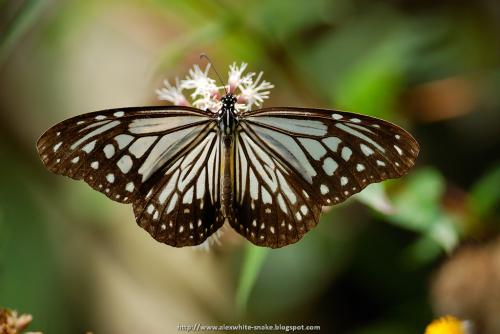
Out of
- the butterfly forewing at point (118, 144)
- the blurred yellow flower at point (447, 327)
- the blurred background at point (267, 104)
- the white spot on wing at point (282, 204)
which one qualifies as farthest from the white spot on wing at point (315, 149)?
the blurred background at point (267, 104)

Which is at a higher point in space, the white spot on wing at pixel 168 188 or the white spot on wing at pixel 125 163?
the white spot on wing at pixel 125 163

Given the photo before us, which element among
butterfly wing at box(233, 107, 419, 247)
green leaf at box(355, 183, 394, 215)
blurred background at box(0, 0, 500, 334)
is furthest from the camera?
blurred background at box(0, 0, 500, 334)

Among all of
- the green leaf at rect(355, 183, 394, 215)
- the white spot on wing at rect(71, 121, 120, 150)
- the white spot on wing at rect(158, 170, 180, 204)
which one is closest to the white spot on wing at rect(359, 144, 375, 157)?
the green leaf at rect(355, 183, 394, 215)

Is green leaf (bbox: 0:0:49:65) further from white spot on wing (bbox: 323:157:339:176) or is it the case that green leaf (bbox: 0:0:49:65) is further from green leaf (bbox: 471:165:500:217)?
green leaf (bbox: 471:165:500:217)

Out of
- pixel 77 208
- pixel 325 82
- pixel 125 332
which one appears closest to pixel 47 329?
pixel 125 332

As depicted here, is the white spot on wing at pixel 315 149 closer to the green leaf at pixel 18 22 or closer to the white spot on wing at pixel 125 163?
the white spot on wing at pixel 125 163

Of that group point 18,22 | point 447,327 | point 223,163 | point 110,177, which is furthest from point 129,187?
point 447,327

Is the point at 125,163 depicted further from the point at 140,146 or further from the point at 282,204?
the point at 282,204
